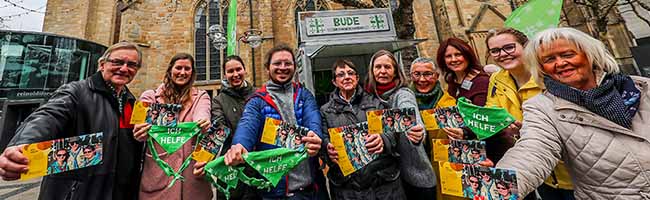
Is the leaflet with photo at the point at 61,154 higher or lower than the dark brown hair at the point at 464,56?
lower

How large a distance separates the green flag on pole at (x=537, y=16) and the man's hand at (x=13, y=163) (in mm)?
6338

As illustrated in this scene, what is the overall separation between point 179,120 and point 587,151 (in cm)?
263

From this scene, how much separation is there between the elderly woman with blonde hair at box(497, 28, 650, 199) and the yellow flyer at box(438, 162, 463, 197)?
24cm

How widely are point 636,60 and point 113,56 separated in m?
19.6

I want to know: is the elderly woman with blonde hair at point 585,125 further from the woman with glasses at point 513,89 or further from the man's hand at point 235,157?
the man's hand at point 235,157

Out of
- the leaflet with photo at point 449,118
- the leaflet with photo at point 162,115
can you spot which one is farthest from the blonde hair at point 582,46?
the leaflet with photo at point 162,115

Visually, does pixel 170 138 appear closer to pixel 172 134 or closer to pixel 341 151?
pixel 172 134

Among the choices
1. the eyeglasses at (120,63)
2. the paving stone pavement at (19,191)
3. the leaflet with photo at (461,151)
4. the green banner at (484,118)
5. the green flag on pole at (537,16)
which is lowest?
the paving stone pavement at (19,191)

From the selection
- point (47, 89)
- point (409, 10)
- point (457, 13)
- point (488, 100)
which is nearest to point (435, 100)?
point (488, 100)

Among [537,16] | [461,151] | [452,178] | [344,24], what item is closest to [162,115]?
[452,178]

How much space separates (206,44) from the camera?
14703mm

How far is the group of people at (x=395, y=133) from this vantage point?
1264 millimetres

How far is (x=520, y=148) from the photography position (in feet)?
4.42

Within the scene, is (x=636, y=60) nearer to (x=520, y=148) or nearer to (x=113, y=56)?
(x=520, y=148)
